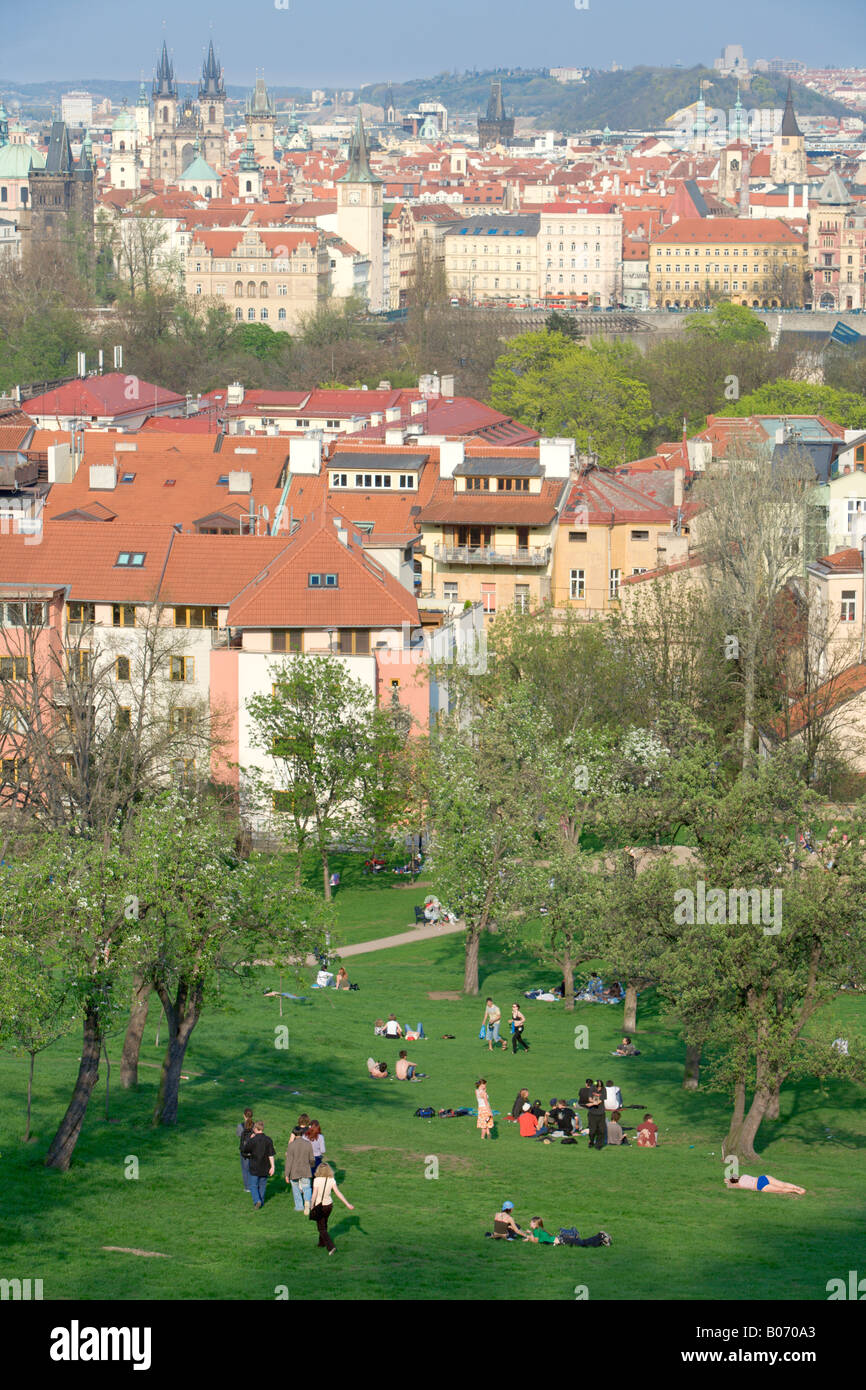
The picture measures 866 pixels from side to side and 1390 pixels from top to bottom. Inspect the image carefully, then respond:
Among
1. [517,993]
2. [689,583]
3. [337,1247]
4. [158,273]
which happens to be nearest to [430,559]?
[689,583]

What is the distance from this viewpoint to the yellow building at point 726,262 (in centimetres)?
19475

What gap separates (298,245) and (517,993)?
13556 centimetres

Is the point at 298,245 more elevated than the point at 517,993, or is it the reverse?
the point at 298,245

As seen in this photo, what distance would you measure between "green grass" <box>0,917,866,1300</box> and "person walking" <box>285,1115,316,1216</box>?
223 mm

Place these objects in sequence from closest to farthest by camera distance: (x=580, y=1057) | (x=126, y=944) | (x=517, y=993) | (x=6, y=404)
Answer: (x=126, y=944) → (x=580, y=1057) → (x=517, y=993) → (x=6, y=404)

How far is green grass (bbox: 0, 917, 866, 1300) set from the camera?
18.0 meters

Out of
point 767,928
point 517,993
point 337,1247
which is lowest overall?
point 517,993

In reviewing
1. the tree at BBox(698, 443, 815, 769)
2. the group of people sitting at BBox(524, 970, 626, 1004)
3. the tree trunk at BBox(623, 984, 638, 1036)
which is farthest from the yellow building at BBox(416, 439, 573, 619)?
the tree trunk at BBox(623, 984, 638, 1036)

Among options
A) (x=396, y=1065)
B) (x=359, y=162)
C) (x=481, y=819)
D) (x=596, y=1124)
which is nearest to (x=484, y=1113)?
(x=596, y=1124)

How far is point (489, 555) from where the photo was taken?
56.7 metres

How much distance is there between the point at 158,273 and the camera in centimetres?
15588

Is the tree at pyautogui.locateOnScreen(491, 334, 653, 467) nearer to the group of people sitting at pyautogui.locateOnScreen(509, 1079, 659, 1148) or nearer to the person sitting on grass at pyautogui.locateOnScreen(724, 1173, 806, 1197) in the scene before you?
the group of people sitting at pyautogui.locateOnScreen(509, 1079, 659, 1148)
